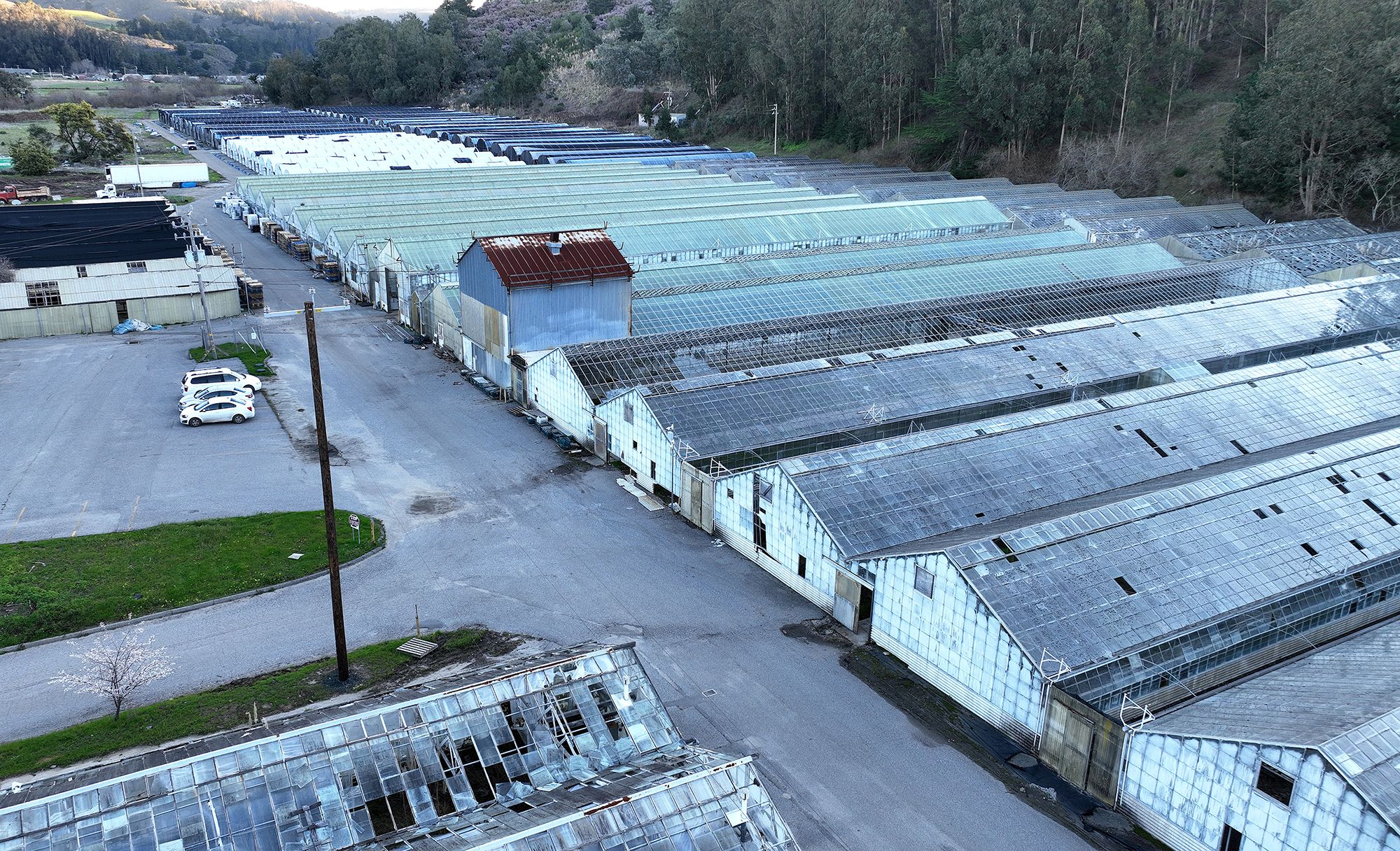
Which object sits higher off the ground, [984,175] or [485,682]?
[984,175]

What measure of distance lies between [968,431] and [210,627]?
2332 cm

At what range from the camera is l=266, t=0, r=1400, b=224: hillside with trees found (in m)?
71.4

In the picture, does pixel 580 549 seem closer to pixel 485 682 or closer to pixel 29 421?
pixel 485 682

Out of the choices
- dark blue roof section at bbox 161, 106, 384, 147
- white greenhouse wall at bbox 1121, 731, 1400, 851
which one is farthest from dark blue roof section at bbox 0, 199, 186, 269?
dark blue roof section at bbox 161, 106, 384, 147

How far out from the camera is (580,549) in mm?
30656

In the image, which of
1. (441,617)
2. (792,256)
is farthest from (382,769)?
(792,256)

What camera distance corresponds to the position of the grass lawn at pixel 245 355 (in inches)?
1896

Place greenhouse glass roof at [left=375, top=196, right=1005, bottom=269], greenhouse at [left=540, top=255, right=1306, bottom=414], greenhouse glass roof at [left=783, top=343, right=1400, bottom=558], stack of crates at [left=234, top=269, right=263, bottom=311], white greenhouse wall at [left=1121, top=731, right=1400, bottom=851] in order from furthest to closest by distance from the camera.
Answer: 1. greenhouse glass roof at [left=375, top=196, right=1005, bottom=269]
2. stack of crates at [left=234, top=269, right=263, bottom=311]
3. greenhouse at [left=540, top=255, right=1306, bottom=414]
4. greenhouse glass roof at [left=783, top=343, right=1400, bottom=558]
5. white greenhouse wall at [left=1121, top=731, right=1400, bottom=851]

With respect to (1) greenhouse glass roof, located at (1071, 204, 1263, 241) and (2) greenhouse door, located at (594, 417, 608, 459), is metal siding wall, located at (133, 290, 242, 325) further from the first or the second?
(1) greenhouse glass roof, located at (1071, 204, 1263, 241)

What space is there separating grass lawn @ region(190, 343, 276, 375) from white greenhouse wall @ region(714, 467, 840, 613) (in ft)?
92.0

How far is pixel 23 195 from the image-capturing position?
96.4 meters

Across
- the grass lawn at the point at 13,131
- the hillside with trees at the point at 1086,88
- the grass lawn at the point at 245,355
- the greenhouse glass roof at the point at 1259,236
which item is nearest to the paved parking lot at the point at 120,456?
the grass lawn at the point at 245,355

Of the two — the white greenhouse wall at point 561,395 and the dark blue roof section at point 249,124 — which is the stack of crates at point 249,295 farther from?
the dark blue roof section at point 249,124

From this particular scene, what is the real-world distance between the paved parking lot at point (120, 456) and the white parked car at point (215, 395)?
0.76 metres
